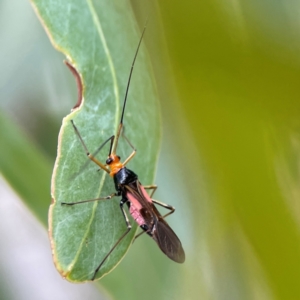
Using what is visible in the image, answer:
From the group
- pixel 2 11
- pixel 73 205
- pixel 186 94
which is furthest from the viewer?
pixel 2 11

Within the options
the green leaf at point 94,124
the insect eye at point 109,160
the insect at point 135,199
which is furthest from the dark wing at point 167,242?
the insect eye at point 109,160

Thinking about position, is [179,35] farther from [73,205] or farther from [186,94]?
[73,205]

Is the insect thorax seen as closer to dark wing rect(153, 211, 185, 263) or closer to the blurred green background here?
dark wing rect(153, 211, 185, 263)

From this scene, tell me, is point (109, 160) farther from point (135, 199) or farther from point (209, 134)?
point (209, 134)

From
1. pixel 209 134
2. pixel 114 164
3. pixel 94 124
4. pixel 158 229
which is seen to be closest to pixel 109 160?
pixel 114 164

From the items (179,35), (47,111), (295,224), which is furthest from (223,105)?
(47,111)

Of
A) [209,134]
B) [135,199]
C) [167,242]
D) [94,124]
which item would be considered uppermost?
[209,134]

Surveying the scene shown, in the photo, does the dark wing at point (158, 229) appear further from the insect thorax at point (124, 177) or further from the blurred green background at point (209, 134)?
the blurred green background at point (209, 134)

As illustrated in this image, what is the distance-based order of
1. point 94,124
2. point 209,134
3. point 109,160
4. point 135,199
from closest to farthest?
point 94,124 < point 109,160 < point 135,199 < point 209,134
